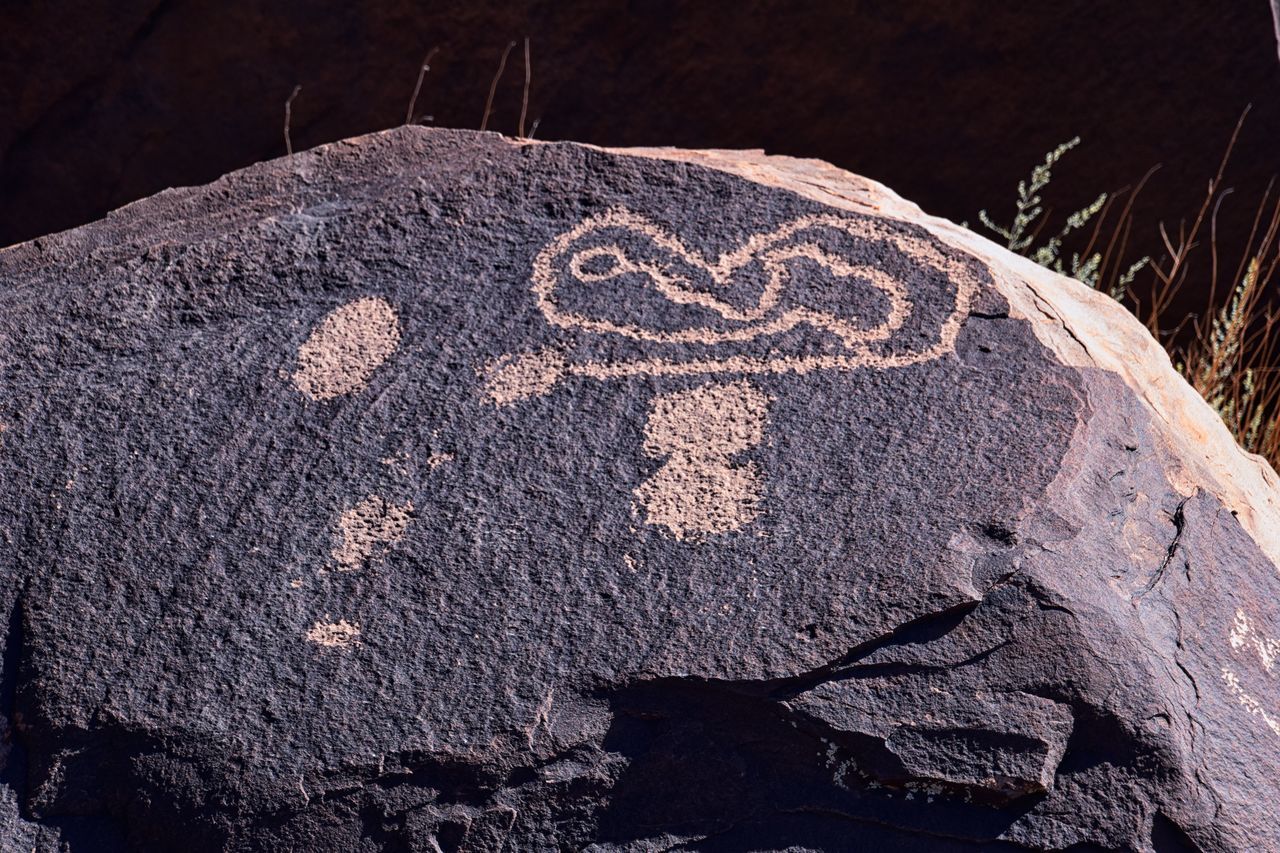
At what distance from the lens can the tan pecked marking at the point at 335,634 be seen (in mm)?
1253

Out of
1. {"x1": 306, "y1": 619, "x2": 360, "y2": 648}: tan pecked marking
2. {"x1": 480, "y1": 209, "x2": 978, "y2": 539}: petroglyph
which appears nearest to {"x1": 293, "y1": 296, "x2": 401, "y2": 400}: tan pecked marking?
{"x1": 480, "y1": 209, "x2": 978, "y2": 539}: petroglyph

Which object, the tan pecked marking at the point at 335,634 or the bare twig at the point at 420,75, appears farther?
the bare twig at the point at 420,75

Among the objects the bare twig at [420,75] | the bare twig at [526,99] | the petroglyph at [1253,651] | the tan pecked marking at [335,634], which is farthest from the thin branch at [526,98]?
the petroglyph at [1253,651]

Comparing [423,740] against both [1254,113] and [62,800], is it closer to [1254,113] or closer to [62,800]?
[62,800]

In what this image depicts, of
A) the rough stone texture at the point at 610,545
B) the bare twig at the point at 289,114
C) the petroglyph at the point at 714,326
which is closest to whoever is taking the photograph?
the rough stone texture at the point at 610,545

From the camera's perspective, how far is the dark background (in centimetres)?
220

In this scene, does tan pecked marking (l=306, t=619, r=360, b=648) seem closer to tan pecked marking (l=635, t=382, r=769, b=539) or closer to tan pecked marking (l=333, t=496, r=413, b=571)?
tan pecked marking (l=333, t=496, r=413, b=571)

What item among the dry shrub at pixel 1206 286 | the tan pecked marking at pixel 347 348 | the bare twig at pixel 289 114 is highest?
the dry shrub at pixel 1206 286

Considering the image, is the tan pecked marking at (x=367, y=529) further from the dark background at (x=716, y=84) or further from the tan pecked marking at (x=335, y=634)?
the dark background at (x=716, y=84)

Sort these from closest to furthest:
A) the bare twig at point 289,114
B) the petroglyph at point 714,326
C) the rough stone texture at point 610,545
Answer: the rough stone texture at point 610,545 < the petroglyph at point 714,326 < the bare twig at point 289,114

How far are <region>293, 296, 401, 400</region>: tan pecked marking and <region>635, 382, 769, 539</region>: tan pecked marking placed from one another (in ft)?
0.93

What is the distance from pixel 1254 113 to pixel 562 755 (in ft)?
5.36

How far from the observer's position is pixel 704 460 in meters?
1.33

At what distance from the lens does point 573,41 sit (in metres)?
2.24
